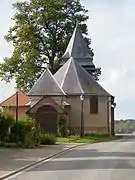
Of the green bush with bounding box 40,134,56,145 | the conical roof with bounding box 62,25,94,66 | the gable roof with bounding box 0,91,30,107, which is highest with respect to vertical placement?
the conical roof with bounding box 62,25,94,66

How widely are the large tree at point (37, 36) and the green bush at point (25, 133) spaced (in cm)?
3115

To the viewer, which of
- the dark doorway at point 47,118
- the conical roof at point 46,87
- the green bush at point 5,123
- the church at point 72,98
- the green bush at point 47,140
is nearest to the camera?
the green bush at point 5,123

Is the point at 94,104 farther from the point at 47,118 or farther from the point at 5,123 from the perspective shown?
the point at 5,123

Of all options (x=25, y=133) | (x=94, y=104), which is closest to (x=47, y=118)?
(x=94, y=104)

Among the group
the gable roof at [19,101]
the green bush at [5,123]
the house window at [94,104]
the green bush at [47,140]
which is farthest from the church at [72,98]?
the green bush at [5,123]

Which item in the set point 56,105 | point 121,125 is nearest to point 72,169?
point 56,105

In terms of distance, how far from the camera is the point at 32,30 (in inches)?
2938

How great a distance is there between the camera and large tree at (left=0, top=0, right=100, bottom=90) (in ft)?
241

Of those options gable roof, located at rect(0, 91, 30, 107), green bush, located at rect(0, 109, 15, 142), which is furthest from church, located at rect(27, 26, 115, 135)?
green bush, located at rect(0, 109, 15, 142)

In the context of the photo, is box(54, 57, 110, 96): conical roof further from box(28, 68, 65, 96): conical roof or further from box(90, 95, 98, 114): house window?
box(28, 68, 65, 96): conical roof

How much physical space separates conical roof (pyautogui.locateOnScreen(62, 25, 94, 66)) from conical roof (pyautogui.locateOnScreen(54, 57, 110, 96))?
2.72 meters

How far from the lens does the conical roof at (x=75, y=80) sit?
69438 millimetres

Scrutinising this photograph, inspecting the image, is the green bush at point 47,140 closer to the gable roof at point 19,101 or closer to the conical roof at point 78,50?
the conical roof at point 78,50

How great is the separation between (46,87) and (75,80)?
Result: 5.20m
